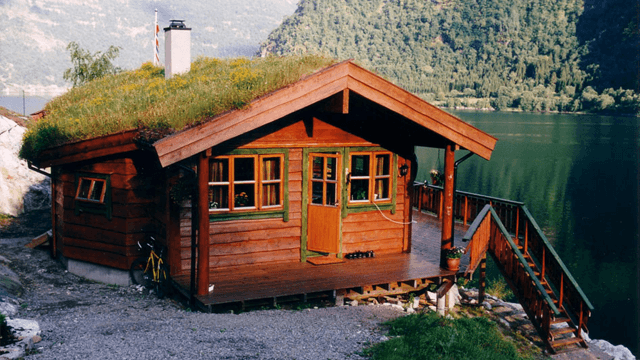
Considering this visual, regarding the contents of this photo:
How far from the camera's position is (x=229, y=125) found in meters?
9.61

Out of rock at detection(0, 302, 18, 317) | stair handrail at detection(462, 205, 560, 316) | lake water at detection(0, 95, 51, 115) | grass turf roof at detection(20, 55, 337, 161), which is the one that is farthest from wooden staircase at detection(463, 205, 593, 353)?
lake water at detection(0, 95, 51, 115)

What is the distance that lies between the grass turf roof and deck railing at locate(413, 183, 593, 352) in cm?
497

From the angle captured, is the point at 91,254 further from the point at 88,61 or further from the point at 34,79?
the point at 34,79

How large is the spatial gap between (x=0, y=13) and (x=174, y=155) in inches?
6994

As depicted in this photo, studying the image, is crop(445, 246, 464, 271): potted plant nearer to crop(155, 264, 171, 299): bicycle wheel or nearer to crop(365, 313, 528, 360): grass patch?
crop(365, 313, 528, 360): grass patch

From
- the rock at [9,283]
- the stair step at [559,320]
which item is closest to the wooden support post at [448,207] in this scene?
the stair step at [559,320]

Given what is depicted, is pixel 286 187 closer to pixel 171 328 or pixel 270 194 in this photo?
pixel 270 194

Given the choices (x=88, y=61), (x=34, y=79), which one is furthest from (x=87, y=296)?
(x=34, y=79)

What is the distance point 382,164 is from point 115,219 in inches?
227

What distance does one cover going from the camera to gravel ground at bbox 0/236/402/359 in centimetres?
799

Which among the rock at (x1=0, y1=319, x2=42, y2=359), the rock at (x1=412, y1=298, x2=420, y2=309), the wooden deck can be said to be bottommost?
the rock at (x1=412, y1=298, x2=420, y2=309)

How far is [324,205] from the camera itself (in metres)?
11.8

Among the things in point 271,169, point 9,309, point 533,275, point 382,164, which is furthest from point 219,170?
point 533,275

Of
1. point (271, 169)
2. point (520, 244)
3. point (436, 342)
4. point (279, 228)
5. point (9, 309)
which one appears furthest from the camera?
point (520, 244)
